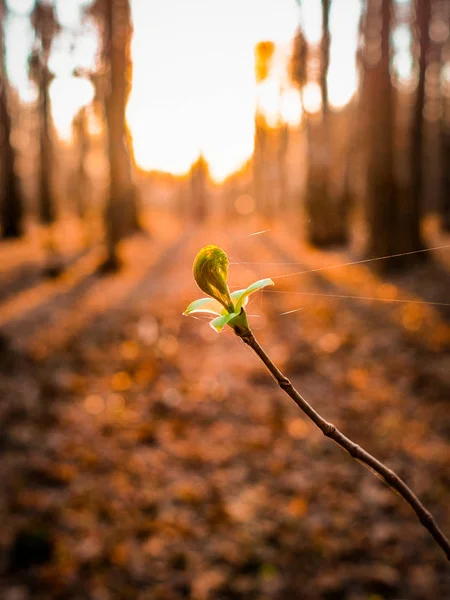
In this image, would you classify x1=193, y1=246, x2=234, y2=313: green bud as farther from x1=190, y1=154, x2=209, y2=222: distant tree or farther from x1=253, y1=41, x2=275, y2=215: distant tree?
x1=190, y1=154, x2=209, y2=222: distant tree

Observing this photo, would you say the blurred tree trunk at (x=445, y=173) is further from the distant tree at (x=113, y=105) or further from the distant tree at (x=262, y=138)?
the distant tree at (x=113, y=105)

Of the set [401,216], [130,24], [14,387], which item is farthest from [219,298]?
[130,24]

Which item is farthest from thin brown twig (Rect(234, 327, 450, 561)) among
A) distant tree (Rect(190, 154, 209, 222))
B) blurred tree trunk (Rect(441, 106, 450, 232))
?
distant tree (Rect(190, 154, 209, 222))

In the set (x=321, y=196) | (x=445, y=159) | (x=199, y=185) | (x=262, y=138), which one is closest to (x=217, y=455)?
(x=321, y=196)

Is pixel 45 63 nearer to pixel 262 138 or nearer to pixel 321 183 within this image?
pixel 321 183

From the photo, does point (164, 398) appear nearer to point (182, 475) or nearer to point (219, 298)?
point (182, 475)

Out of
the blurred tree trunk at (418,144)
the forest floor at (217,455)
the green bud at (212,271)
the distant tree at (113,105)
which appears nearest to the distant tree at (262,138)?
the distant tree at (113,105)
